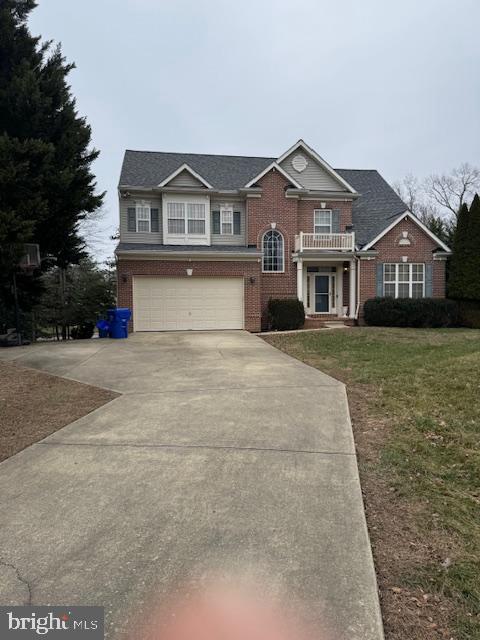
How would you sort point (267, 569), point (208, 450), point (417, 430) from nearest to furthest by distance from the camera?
point (267, 569) → point (208, 450) → point (417, 430)

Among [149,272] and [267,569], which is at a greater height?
[149,272]

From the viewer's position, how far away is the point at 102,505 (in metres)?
3.21

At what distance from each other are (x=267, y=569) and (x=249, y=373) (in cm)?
575

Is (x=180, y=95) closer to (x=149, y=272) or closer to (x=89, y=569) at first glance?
(x=149, y=272)

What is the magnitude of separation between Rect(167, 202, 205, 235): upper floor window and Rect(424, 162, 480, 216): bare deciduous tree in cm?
3165

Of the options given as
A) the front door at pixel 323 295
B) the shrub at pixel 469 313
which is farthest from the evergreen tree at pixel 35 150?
the shrub at pixel 469 313

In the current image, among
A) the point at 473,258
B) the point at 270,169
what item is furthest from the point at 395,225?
the point at 270,169

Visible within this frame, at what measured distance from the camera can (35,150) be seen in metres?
11.5

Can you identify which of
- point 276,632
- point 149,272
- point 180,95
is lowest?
point 276,632

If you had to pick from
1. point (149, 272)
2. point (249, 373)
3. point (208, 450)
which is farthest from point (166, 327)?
point (208, 450)

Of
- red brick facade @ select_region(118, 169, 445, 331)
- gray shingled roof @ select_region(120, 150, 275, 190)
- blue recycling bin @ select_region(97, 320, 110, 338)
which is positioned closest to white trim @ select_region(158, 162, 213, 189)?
gray shingled roof @ select_region(120, 150, 275, 190)

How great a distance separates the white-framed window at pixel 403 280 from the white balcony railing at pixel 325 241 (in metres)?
2.07

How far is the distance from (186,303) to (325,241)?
6891mm

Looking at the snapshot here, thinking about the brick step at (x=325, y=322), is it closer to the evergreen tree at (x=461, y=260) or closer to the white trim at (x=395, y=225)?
Result: the white trim at (x=395, y=225)
